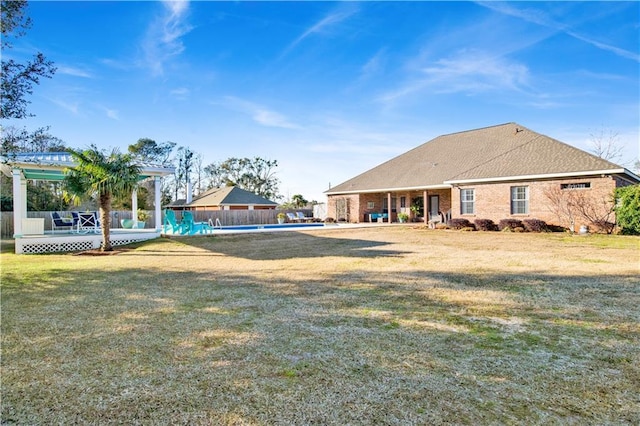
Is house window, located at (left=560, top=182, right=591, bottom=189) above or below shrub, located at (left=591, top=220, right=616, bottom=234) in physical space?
above

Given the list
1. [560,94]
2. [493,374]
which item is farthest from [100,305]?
[560,94]

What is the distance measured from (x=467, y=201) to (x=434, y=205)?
16.7 ft

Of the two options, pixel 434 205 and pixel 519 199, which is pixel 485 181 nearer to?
pixel 519 199

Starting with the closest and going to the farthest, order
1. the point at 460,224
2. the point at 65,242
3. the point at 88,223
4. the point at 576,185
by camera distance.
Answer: the point at 65,242, the point at 88,223, the point at 576,185, the point at 460,224

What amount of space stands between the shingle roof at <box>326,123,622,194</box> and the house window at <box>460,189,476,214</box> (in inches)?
36.4

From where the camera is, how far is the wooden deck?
1296 cm

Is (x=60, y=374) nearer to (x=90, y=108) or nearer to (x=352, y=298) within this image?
(x=352, y=298)

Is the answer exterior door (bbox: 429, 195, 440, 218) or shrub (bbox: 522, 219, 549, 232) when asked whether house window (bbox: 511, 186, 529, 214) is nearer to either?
shrub (bbox: 522, 219, 549, 232)

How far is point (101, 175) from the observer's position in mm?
11930

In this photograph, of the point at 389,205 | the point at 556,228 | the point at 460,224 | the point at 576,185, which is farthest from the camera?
the point at 389,205

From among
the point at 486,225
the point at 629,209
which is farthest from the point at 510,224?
the point at 629,209

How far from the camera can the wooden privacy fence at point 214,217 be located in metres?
19.5

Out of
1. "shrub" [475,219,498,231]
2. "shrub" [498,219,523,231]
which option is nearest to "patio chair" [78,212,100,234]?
"shrub" [475,219,498,231]

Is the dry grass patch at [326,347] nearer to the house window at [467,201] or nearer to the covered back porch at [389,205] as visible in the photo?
the house window at [467,201]
